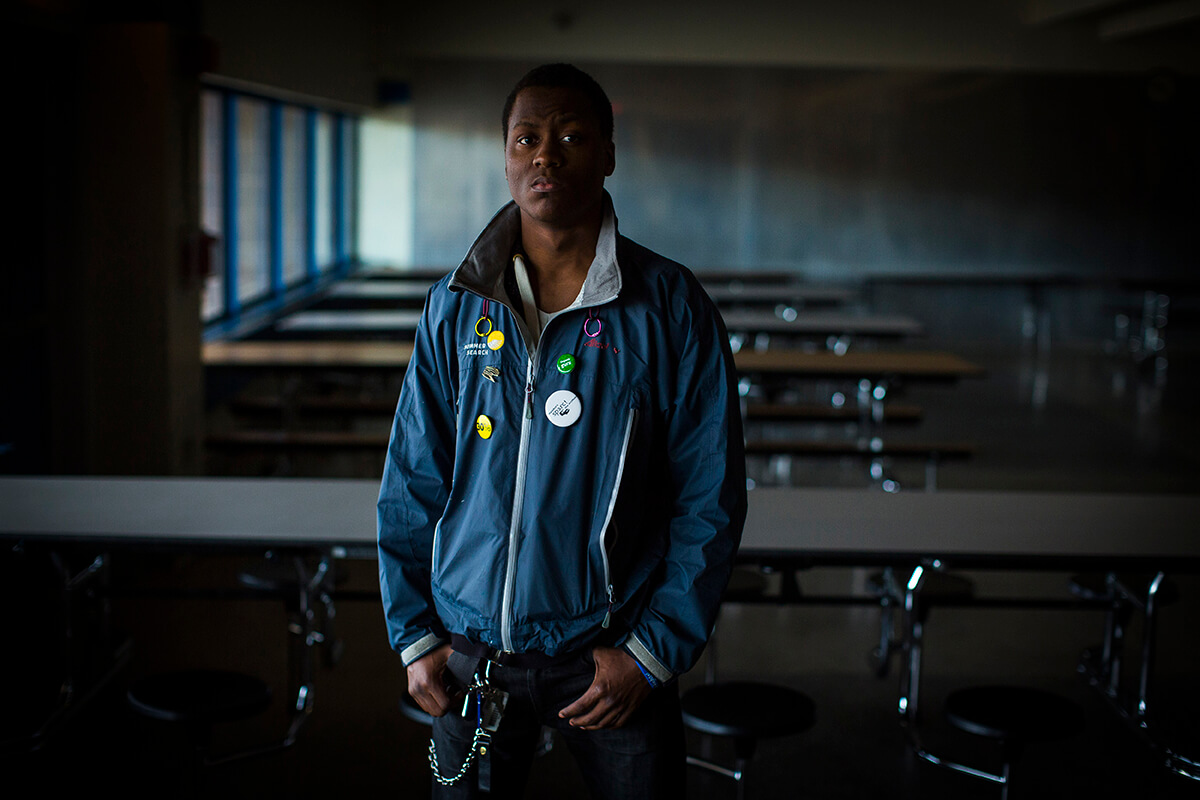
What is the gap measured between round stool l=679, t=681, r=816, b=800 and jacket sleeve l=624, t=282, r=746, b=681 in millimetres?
843

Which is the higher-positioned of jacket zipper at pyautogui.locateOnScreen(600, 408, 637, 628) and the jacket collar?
the jacket collar

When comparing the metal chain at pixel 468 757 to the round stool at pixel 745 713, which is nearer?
the metal chain at pixel 468 757

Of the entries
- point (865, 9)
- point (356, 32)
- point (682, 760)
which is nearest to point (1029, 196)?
point (865, 9)

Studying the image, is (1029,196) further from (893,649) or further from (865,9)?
(893,649)

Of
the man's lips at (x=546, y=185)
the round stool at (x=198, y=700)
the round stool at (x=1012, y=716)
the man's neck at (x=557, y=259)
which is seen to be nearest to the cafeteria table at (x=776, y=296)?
the round stool at (x=1012, y=716)

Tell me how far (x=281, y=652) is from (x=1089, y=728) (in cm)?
245

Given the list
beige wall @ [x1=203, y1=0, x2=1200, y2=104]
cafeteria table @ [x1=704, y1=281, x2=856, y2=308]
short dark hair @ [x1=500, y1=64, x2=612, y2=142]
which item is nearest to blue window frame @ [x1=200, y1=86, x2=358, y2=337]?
beige wall @ [x1=203, y1=0, x2=1200, y2=104]

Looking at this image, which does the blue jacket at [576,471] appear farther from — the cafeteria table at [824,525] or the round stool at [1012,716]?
the round stool at [1012,716]

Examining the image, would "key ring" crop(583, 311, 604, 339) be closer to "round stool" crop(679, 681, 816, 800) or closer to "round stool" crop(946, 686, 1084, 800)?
"round stool" crop(679, 681, 816, 800)

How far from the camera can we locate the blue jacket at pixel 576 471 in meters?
1.42

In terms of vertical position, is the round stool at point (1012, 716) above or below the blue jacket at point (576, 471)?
below

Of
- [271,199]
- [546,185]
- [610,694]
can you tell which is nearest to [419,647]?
[610,694]

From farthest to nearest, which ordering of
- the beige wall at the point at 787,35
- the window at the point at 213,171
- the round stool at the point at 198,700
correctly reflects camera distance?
the beige wall at the point at 787,35
the window at the point at 213,171
the round stool at the point at 198,700

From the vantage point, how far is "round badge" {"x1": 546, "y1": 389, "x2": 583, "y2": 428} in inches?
56.2
